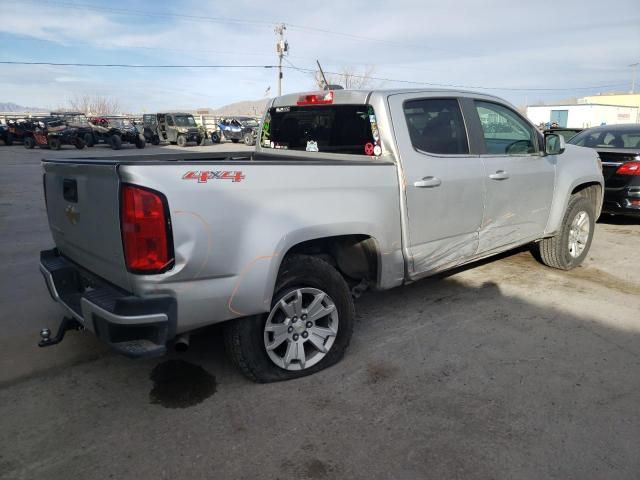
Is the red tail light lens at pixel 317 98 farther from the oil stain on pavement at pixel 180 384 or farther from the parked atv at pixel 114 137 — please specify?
the parked atv at pixel 114 137

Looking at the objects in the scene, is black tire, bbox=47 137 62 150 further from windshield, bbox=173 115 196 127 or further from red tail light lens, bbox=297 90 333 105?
red tail light lens, bbox=297 90 333 105

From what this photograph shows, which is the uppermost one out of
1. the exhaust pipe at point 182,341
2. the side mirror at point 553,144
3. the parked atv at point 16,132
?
the parked atv at point 16,132

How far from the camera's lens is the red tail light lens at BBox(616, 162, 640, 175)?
6.70 m

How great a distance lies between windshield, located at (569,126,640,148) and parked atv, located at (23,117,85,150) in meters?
25.0

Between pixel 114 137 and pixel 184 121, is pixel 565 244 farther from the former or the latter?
pixel 184 121

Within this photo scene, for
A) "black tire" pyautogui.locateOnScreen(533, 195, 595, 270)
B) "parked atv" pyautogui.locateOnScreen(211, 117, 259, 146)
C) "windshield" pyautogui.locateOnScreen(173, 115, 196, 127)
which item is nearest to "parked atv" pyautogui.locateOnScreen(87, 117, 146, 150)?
"windshield" pyautogui.locateOnScreen(173, 115, 196, 127)

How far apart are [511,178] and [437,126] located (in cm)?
96

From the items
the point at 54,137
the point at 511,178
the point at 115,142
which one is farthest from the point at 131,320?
the point at 54,137

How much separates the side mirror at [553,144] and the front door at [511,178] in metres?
0.07

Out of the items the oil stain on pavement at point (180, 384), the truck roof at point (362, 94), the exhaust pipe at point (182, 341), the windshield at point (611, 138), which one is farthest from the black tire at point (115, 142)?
the exhaust pipe at point (182, 341)

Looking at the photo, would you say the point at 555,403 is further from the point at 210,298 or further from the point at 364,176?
the point at 210,298

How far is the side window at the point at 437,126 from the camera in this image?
3506 millimetres

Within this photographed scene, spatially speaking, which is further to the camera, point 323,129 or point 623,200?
point 623,200

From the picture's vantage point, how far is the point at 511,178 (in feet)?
13.7
